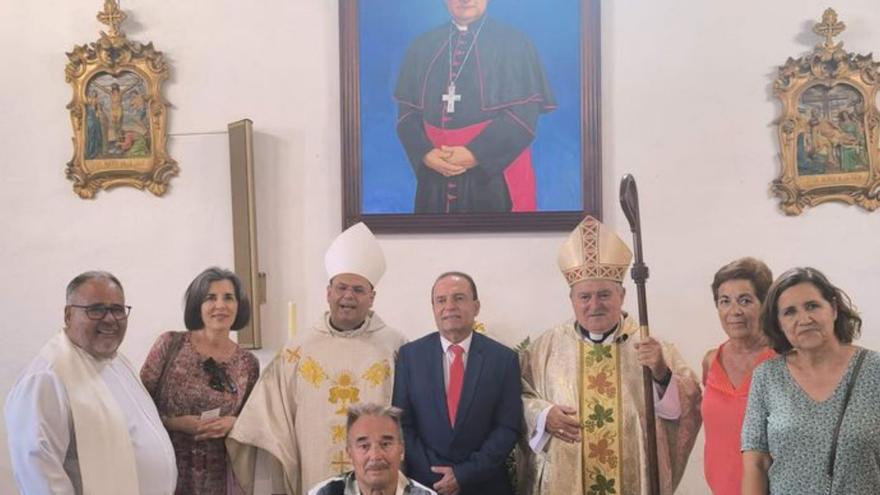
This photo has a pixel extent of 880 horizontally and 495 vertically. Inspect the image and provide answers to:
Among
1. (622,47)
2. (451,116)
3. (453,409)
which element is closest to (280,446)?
(453,409)

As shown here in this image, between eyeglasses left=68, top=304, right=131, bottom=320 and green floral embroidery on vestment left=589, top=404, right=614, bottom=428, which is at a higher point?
eyeglasses left=68, top=304, right=131, bottom=320

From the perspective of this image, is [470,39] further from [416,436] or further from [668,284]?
[416,436]

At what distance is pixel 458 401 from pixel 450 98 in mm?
1904

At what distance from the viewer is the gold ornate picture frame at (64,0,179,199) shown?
446 cm

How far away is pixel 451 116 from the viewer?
445 cm

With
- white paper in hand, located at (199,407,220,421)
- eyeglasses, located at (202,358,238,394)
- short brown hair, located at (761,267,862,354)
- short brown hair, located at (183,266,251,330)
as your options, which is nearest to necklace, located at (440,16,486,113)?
short brown hair, located at (183,266,251,330)

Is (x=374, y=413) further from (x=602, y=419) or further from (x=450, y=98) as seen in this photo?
(x=450, y=98)

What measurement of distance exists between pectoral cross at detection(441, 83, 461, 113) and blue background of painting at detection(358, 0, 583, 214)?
11.6 inches

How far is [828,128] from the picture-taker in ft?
14.3

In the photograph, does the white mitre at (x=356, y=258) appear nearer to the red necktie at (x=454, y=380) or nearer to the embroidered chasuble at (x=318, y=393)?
the embroidered chasuble at (x=318, y=393)

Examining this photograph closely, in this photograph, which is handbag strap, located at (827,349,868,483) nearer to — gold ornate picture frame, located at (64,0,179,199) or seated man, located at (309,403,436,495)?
seated man, located at (309,403,436,495)

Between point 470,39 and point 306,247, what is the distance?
4.95 feet

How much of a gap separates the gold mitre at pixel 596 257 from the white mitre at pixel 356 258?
2.86 ft

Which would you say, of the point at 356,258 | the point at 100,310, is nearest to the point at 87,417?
the point at 100,310
